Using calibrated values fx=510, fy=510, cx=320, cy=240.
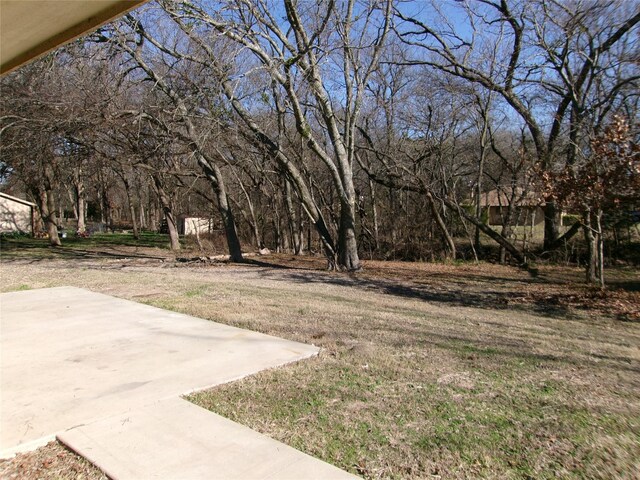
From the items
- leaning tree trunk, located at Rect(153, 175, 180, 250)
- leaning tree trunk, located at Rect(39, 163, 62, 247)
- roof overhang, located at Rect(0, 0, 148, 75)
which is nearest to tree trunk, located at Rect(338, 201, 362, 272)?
leaning tree trunk, located at Rect(153, 175, 180, 250)

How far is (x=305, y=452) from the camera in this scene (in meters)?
3.33

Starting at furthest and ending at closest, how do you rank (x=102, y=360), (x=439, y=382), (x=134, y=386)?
(x=102, y=360) → (x=439, y=382) → (x=134, y=386)

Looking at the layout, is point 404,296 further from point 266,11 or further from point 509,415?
point 266,11

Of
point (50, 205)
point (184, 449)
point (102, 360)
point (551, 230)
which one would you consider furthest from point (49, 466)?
point (50, 205)

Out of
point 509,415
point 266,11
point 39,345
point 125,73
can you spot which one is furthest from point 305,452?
point 125,73

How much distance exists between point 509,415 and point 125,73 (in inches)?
577

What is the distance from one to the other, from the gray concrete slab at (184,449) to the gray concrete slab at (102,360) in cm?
30

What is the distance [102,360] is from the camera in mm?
5262

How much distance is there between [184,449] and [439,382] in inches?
93.9

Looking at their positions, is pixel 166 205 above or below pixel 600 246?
above

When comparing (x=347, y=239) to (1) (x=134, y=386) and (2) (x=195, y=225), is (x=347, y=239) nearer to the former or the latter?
(1) (x=134, y=386)

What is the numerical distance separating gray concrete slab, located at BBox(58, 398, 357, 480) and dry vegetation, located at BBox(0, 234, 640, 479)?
0.46 feet

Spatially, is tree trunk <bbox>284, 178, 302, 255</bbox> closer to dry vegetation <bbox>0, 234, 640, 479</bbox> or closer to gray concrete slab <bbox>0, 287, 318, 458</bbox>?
dry vegetation <bbox>0, 234, 640, 479</bbox>

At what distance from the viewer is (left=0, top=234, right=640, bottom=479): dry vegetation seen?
3273mm
